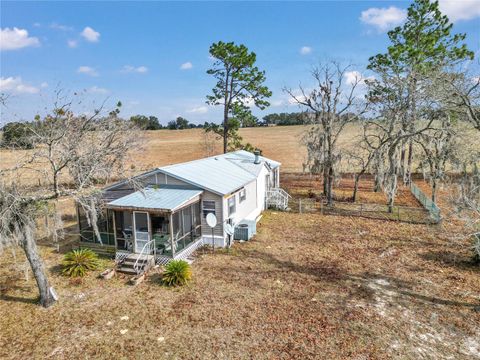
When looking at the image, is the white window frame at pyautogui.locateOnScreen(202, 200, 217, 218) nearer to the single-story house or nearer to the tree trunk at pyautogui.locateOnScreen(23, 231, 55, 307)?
the single-story house

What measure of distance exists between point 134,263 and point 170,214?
242 centimetres

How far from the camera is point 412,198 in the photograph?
24.9 meters

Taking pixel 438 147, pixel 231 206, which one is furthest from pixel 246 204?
pixel 438 147

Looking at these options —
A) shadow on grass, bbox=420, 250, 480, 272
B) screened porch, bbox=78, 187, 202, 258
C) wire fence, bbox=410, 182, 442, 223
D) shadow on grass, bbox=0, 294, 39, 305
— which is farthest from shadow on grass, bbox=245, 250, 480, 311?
shadow on grass, bbox=0, 294, 39, 305

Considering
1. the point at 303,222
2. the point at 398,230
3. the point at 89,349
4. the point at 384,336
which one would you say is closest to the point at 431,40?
the point at 398,230

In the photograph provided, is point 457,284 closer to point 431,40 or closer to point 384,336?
point 384,336

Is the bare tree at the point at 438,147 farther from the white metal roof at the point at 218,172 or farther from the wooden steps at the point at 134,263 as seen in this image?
the wooden steps at the point at 134,263

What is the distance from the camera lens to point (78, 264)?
40.7ft

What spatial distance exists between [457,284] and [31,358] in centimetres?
1347

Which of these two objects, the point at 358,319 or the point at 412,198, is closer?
the point at 358,319

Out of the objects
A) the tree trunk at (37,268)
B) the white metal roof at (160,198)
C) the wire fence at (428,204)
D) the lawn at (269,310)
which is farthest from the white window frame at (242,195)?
the wire fence at (428,204)

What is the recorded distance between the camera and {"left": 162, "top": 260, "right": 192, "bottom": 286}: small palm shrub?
11.3 meters

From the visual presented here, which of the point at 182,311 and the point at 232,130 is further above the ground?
the point at 232,130

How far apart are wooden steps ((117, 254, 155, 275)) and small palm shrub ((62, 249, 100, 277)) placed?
1150mm
